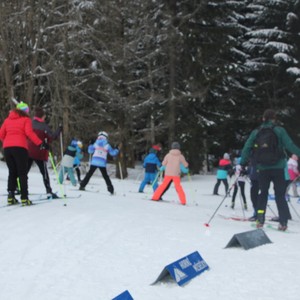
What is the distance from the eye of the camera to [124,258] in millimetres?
5219

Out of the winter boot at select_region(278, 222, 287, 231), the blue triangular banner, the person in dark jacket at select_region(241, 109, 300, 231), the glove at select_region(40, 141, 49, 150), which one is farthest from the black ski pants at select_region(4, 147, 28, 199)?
the winter boot at select_region(278, 222, 287, 231)

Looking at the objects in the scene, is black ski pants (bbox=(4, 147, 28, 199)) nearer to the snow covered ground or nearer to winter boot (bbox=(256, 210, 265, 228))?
the snow covered ground

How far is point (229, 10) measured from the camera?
95.3 feet

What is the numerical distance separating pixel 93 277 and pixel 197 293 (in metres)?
1.08

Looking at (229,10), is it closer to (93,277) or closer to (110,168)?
(110,168)

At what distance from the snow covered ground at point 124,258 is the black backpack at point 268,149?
1.18 m

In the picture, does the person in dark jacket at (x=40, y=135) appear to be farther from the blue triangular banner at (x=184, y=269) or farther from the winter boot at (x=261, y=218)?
the blue triangular banner at (x=184, y=269)

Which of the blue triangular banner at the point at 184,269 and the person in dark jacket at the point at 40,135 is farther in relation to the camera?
the person in dark jacket at the point at 40,135

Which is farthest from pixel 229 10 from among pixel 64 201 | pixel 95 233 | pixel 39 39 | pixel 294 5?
pixel 95 233

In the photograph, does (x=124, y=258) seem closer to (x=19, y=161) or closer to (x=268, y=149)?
(x=268, y=149)

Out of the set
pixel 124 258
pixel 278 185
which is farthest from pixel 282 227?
pixel 124 258

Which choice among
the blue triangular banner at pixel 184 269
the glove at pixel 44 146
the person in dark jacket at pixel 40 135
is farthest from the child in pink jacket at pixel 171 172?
the blue triangular banner at pixel 184 269

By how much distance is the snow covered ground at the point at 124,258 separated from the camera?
428cm

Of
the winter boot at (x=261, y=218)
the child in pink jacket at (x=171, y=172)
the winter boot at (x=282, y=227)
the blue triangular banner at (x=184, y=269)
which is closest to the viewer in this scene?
the blue triangular banner at (x=184, y=269)
